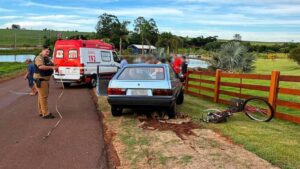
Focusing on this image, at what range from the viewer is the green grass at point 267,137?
6.70 meters

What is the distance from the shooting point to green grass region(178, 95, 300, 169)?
6.70 metres

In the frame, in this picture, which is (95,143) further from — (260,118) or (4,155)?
(260,118)

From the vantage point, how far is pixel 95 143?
26.5 feet

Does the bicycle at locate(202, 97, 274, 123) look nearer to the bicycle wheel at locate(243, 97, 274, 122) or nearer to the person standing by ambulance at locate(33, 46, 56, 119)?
the bicycle wheel at locate(243, 97, 274, 122)

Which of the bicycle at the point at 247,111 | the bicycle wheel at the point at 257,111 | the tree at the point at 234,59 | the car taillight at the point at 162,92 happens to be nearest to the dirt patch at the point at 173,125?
the bicycle at the point at 247,111

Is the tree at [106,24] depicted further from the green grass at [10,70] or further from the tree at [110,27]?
the green grass at [10,70]

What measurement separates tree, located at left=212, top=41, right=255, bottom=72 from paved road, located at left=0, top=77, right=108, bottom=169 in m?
25.2

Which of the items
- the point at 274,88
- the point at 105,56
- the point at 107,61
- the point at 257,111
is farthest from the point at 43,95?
the point at 107,61

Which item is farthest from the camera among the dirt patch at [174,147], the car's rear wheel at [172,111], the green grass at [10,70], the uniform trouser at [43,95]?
the green grass at [10,70]

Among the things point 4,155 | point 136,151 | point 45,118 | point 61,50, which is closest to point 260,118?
point 136,151

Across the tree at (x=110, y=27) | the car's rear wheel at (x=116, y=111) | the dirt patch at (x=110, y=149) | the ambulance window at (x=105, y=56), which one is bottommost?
the dirt patch at (x=110, y=149)

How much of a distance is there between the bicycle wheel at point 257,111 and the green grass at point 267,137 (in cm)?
16

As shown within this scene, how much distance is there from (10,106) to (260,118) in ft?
26.0

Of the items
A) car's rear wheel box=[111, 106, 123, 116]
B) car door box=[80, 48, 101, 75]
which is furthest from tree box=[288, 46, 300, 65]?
car's rear wheel box=[111, 106, 123, 116]
